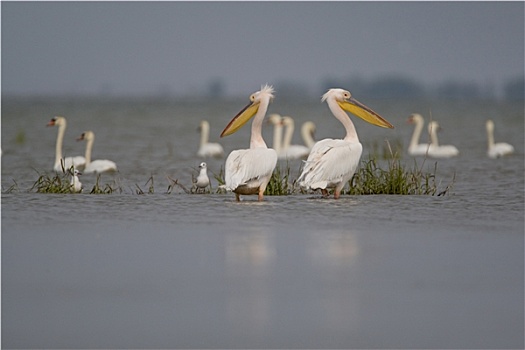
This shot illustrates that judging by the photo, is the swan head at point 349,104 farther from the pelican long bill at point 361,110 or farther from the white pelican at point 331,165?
the white pelican at point 331,165

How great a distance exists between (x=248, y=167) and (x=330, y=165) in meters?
0.75

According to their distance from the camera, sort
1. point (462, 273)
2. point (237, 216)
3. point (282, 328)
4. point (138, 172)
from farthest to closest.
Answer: point (138, 172) → point (237, 216) → point (462, 273) → point (282, 328)

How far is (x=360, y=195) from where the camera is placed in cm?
965

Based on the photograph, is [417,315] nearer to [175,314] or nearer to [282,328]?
[282,328]

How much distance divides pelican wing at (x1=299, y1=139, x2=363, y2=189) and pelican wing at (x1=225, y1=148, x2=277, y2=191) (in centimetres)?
36

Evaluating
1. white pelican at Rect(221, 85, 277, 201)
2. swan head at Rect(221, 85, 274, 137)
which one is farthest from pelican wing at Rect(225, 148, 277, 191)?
swan head at Rect(221, 85, 274, 137)

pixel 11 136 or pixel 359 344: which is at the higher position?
pixel 11 136

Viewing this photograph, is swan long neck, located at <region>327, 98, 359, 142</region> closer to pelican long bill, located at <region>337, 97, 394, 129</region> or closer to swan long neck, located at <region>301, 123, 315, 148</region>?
pelican long bill, located at <region>337, 97, 394, 129</region>

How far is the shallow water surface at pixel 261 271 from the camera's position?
4.70m

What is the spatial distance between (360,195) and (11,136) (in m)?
17.0

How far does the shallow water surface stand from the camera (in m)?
4.70

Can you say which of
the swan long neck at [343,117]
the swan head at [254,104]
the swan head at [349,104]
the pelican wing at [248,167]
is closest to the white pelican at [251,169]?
the pelican wing at [248,167]

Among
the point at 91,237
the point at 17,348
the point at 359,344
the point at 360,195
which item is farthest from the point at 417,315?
the point at 360,195

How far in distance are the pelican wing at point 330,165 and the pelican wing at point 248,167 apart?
0.36 meters
